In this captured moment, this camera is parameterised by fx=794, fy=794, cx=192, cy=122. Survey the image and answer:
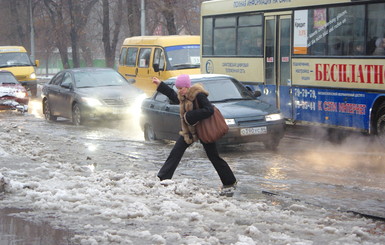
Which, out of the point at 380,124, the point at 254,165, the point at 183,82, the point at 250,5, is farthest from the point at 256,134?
the point at 250,5

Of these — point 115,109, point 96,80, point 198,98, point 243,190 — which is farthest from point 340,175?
point 96,80

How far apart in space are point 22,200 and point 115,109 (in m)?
11.4

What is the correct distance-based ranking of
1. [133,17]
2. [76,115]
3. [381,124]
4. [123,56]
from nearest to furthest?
[381,124], [76,115], [123,56], [133,17]

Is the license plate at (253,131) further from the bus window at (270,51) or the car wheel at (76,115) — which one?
the car wheel at (76,115)

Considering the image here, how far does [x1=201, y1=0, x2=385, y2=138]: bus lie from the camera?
14.1m

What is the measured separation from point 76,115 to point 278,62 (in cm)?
648

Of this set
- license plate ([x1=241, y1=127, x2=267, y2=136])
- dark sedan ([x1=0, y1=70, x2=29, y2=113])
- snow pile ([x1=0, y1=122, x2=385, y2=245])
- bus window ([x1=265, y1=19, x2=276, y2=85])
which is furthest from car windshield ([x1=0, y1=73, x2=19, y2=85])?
snow pile ([x1=0, y1=122, x2=385, y2=245])

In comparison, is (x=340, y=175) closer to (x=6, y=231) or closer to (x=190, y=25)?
(x=6, y=231)

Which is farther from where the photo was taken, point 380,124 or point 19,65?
point 19,65

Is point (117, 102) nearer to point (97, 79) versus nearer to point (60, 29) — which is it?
point (97, 79)

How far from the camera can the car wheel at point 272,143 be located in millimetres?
14250

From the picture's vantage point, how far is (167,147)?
1562 centimetres

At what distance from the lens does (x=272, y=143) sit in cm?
1441

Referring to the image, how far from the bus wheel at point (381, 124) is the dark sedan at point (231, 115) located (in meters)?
1.67
